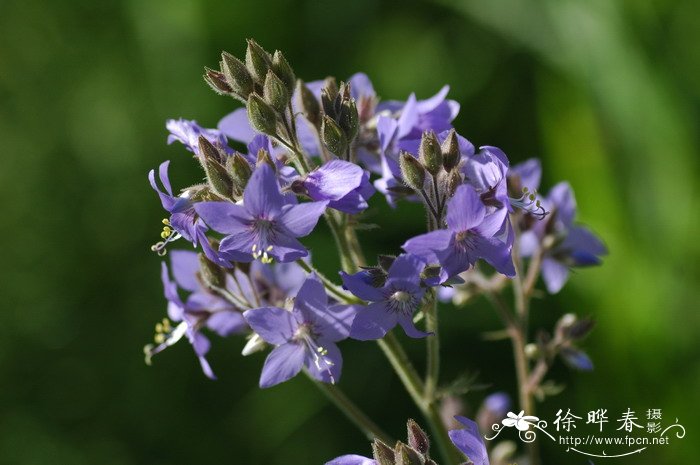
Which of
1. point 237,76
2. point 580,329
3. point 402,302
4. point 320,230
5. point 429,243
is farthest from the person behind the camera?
point 320,230

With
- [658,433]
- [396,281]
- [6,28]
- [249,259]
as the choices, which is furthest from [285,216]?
[6,28]


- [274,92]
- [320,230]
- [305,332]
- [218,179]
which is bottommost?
[320,230]

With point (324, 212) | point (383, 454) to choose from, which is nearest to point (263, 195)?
point (324, 212)

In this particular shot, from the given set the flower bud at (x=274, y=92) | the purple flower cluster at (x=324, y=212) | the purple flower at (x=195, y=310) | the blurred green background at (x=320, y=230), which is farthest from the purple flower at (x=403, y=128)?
the blurred green background at (x=320, y=230)

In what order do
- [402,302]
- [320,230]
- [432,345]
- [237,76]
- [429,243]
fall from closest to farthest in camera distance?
[429,243]
[402,302]
[237,76]
[432,345]
[320,230]

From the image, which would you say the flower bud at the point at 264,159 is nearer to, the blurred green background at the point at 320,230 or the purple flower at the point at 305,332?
the purple flower at the point at 305,332

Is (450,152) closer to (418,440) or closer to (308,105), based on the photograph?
(308,105)

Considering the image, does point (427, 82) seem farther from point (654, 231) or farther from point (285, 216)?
point (285, 216)
